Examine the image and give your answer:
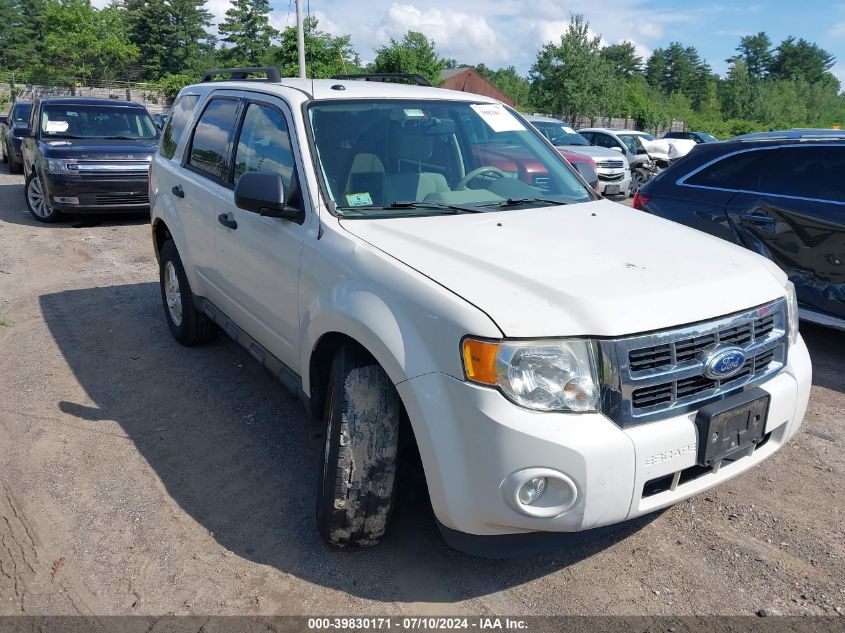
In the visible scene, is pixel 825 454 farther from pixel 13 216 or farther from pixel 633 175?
pixel 633 175

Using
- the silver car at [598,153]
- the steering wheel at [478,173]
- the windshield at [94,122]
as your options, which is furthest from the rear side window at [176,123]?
the silver car at [598,153]

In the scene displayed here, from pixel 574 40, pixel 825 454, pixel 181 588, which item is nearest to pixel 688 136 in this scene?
pixel 574 40

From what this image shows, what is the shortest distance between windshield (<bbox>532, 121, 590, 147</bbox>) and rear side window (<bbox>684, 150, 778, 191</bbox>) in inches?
407

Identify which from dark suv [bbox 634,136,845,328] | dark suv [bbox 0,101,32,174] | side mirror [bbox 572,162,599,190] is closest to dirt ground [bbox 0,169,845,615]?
dark suv [bbox 634,136,845,328]

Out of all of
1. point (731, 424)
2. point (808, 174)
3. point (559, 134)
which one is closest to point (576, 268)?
point (731, 424)

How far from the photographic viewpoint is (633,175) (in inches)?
712

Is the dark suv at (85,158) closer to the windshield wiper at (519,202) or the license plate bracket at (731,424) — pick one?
the windshield wiper at (519,202)

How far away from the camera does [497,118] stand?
4230mm

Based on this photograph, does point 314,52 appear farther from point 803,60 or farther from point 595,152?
point 803,60

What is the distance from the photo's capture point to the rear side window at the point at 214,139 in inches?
169

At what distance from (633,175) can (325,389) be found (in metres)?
16.4

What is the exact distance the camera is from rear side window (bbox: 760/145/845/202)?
5.23 m

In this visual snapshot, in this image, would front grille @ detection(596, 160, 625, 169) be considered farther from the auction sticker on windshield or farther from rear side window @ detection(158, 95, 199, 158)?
the auction sticker on windshield

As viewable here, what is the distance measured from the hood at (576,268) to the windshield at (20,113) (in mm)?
18405
